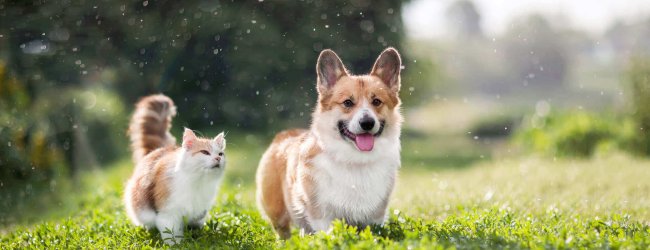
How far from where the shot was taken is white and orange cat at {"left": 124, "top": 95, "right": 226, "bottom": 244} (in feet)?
16.5

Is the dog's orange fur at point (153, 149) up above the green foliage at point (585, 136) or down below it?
above

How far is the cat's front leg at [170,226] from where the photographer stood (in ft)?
17.0

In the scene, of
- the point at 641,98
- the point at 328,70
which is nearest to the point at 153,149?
the point at 328,70

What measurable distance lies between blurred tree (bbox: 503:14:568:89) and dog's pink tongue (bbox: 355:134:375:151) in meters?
23.8

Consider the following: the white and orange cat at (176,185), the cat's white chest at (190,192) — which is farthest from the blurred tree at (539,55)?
the cat's white chest at (190,192)

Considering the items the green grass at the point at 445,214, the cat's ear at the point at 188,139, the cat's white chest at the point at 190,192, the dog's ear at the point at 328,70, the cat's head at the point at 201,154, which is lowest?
the green grass at the point at 445,214

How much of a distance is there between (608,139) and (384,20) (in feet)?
15.3

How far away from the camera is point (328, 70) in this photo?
16.5 ft

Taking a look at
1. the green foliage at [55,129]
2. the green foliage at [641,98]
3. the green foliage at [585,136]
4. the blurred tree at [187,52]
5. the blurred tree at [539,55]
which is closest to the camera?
the green foliage at [55,129]

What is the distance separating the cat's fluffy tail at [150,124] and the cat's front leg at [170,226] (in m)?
0.94

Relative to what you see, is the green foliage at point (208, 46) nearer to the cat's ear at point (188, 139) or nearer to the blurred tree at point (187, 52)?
the blurred tree at point (187, 52)

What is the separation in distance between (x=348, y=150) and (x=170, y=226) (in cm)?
152

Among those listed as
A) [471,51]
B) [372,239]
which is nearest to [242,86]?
[372,239]

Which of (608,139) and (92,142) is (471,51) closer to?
(608,139)
